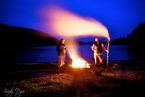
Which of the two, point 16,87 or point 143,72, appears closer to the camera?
point 16,87

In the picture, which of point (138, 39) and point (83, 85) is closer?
point (83, 85)

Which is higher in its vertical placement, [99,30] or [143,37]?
[143,37]

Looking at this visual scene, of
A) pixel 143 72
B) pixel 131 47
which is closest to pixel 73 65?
pixel 143 72

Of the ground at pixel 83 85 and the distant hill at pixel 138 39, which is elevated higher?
the distant hill at pixel 138 39

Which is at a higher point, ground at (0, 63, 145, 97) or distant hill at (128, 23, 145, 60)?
distant hill at (128, 23, 145, 60)

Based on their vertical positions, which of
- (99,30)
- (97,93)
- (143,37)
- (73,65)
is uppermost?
(143,37)

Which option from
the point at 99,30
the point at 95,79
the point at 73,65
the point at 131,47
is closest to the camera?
the point at 95,79

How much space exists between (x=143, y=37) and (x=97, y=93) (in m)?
143

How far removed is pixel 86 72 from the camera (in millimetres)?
21141

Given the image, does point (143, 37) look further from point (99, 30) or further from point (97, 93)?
point (97, 93)

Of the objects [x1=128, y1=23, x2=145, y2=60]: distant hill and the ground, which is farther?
[x1=128, y1=23, x2=145, y2=60]: distant hill

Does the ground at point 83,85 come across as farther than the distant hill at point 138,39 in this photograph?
No

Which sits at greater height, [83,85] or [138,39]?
[138,39]

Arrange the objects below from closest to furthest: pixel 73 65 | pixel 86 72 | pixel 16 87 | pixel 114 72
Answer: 1. pixel 16 87
2. pixel 114 72
3. pixel 86 72
4. pixel 73 65
